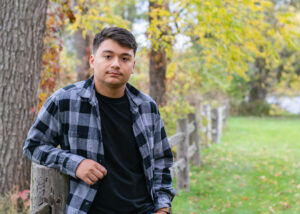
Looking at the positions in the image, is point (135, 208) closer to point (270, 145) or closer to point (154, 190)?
point (154, 190)

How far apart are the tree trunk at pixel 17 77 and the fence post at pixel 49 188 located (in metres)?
2.52

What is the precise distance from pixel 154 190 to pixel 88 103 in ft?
2.28

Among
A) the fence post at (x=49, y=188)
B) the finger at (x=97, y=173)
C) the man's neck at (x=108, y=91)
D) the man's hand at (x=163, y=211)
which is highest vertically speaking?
the man's neck at (x=108, y=91)

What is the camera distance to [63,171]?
1.92 meters

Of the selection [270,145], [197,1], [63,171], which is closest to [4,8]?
[197,1]

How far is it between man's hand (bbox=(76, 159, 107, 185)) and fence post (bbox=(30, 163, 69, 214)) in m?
0.13

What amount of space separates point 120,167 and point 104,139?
0.19m

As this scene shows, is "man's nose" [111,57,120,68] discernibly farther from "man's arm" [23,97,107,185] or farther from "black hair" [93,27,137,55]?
"man's arm" [23,97,107,185]

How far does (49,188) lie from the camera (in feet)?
6.30

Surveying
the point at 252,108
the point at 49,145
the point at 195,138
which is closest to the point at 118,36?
the point at 49,145

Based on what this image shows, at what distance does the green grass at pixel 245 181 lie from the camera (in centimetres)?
596

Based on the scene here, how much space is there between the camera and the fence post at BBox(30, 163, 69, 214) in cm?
191

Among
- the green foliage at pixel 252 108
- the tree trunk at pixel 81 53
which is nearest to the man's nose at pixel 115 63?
the tree trunk at pixel 81 53

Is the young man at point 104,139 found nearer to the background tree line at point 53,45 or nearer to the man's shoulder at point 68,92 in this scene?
the man's shoulder at point 68,92
